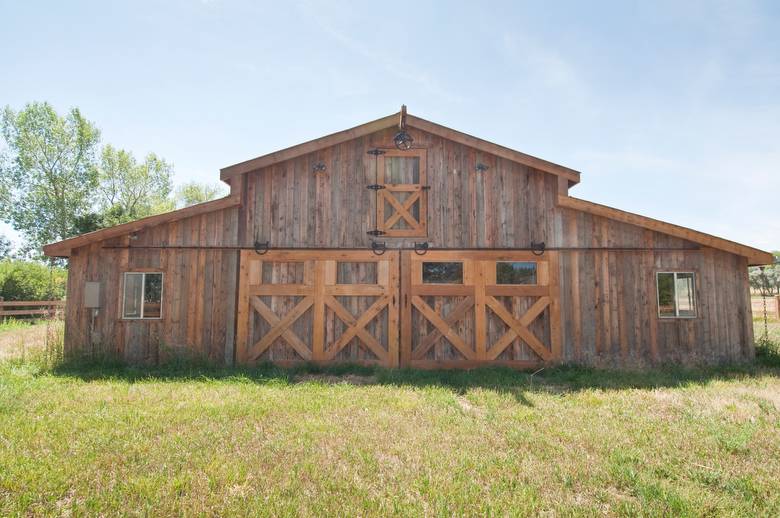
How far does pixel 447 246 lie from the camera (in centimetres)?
990

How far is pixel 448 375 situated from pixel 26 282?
23.9m

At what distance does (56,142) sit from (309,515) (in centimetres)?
3792

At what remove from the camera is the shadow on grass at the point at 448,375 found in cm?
785

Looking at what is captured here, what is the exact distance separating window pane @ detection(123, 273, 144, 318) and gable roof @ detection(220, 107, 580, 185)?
3.09 m

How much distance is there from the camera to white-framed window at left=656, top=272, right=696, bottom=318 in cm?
987

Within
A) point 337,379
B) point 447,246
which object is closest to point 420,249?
point 447,246

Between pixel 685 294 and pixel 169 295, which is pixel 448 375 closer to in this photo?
pixel 685 294

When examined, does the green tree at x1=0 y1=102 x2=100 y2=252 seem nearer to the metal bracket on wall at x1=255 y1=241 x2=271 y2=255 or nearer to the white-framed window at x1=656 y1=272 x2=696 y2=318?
the metal bracket on wall at x1=255 y1=241 x2=271 y2=255

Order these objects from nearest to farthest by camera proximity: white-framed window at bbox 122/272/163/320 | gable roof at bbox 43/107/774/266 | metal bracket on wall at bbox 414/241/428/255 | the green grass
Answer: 1. gable roof at bbox 43/107/774/266
2. white-framed window at bbox 122/272/163/320
3. metal bracket on wall at bbox 414/241/428/255
4. the green grass

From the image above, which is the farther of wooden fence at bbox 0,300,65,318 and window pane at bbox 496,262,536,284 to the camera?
wooden fence at bbox 0,300,65,318

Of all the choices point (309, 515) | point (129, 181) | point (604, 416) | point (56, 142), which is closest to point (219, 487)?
point (309, 515)

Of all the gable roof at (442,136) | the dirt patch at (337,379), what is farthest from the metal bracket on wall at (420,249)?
the dirt patch at (337,379)

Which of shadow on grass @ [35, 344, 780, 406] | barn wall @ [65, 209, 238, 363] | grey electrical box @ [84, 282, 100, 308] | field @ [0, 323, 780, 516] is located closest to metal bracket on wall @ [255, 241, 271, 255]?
barn wall @ [65, 209, 238, 363]

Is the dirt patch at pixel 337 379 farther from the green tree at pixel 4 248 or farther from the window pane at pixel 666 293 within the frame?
the green tree at pixel 4 248
